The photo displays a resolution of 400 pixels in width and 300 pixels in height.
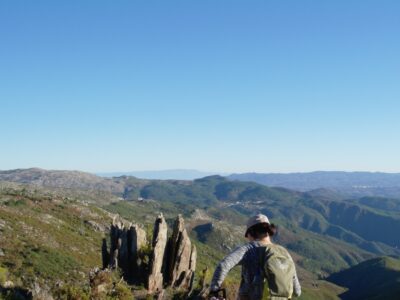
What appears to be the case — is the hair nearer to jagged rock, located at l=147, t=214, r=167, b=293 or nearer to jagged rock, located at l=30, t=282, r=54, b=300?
jagged rock, located at l=30, t=282, r=54, b=300

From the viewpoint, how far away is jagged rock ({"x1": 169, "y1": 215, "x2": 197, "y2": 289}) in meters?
37.4

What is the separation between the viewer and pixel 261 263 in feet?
35.1

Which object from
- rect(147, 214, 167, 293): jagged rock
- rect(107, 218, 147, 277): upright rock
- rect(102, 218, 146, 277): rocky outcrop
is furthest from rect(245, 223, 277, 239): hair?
rect(107, 218, 147, 277): upright rock

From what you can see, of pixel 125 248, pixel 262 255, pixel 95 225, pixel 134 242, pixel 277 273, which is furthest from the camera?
pixel 95 225

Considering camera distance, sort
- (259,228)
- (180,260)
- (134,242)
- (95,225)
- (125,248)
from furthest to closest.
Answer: (95,225) < (134,242) < (125,248) < (180,260) < (259,228)

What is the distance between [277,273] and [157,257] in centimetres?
2772

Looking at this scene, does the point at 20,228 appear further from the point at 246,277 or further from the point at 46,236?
the point at 246,277

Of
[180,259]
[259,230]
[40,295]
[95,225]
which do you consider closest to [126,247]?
[180,259]

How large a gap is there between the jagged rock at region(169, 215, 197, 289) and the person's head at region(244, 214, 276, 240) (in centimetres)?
2728

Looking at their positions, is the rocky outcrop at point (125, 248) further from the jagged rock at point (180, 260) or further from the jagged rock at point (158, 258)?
the jagged rock at point (180, 260)

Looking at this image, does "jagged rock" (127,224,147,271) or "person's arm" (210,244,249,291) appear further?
"jagged rock" (127,224,147,271)

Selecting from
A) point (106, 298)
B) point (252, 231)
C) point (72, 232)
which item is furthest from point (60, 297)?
point (72, 232)

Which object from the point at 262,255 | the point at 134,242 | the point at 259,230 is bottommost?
the point at 134,242

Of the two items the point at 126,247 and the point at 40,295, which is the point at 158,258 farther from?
the point at 40,295
